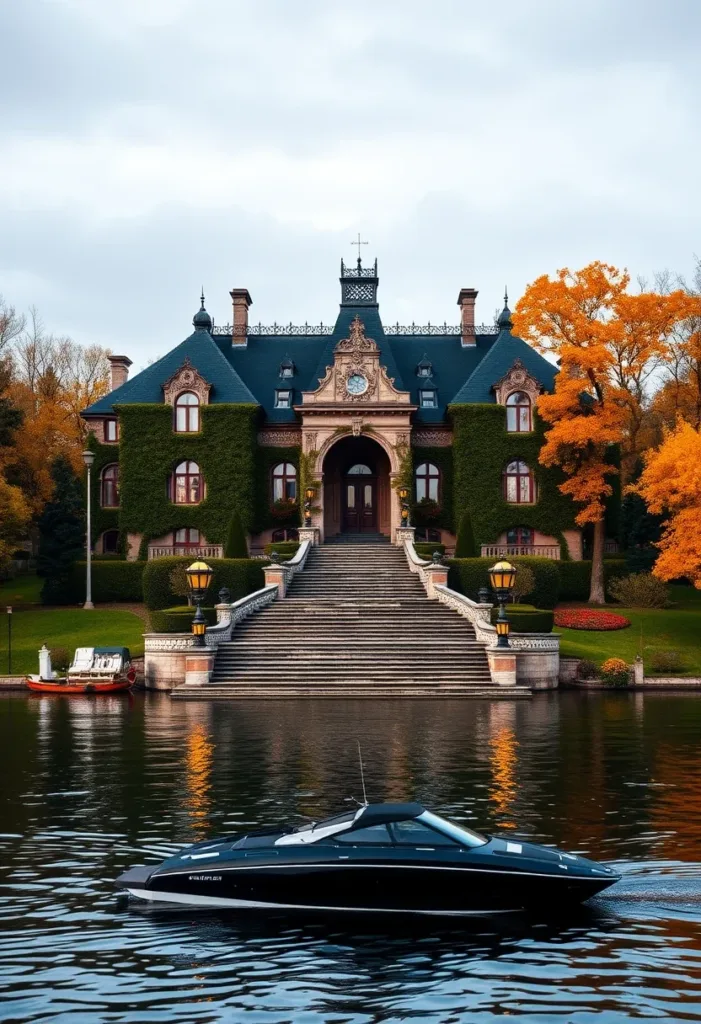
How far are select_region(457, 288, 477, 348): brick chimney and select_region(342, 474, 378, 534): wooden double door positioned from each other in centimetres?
1043

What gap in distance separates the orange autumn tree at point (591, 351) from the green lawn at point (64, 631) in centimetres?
2183

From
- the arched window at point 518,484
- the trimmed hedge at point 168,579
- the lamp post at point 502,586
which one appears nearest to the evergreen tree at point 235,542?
the trimmed hedge at point 168,579

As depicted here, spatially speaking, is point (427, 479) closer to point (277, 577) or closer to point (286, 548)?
point (286, 548)

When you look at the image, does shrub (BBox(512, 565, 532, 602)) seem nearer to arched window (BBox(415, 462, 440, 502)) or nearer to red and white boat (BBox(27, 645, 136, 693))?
arched window (BBox(415, 462, 440, 502))

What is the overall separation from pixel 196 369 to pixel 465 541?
1692 centimetres

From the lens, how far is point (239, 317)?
6425 centimetres

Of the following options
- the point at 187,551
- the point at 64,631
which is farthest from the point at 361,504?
the point at 64,631

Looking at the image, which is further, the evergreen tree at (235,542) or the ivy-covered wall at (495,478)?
the ivy-covered wall at (495,478)

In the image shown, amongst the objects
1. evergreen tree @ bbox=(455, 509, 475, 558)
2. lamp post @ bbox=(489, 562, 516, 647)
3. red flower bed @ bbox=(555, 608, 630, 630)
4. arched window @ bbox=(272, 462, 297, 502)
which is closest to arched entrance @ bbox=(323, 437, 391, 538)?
arched window @ bbox=(272, 462, 297, 502)

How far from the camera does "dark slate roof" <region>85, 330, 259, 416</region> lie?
57.4 metres

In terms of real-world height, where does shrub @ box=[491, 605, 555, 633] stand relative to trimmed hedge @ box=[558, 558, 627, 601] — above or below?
below

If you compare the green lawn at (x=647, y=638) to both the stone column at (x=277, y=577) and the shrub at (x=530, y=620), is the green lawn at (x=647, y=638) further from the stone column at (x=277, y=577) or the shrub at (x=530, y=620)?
the stone column at (x=277, y=577)

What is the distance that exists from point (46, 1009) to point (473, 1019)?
12.6 ft

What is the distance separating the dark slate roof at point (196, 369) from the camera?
5741cm
